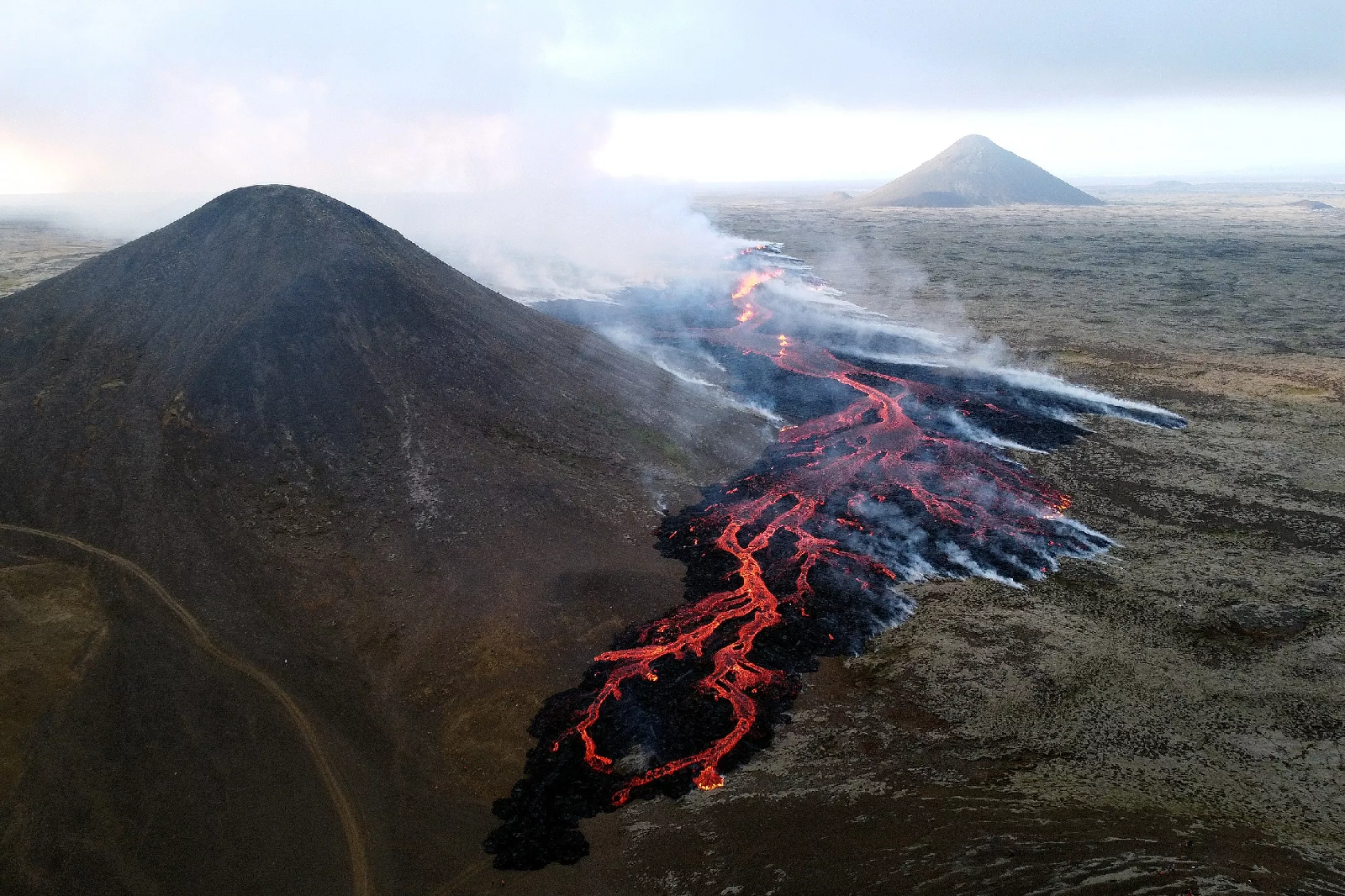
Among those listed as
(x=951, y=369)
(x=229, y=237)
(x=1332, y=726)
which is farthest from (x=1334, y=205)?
(x=229, y=237)

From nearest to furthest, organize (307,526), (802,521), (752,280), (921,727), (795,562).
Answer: (921,727) → (307,526) → (795,562) → (802,521) → (752,280)

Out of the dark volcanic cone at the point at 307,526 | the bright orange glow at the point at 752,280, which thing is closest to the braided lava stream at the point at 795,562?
the dark volcanic cone at the point at 307,526

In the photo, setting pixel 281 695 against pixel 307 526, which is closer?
pixel 281 695

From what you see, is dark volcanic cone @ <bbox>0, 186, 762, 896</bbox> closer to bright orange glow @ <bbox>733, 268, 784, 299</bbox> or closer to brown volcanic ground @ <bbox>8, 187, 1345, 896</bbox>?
brown volcanic ground @ <bbox>8, 187, 1345, 896</bbox>

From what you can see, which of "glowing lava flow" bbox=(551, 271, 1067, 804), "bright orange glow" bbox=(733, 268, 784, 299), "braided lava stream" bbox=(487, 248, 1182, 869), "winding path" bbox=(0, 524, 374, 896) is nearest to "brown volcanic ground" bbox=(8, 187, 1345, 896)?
"winding path" bbox=(0, 524, 374, 896)

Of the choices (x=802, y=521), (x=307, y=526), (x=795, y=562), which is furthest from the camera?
(x=802, y=521)

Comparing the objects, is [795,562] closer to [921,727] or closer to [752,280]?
[921,727]

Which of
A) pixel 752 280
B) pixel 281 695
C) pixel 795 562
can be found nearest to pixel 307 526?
pixel 281 695
